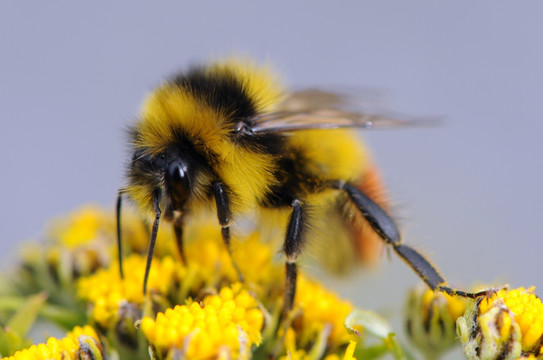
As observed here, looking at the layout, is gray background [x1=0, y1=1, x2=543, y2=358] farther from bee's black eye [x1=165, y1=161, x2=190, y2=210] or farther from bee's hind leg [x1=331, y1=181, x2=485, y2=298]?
bee's black eye [x1=165, y1=161, x2=190, y2=210]

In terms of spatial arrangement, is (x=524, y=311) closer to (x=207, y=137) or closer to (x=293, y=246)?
(x=293, y=246)

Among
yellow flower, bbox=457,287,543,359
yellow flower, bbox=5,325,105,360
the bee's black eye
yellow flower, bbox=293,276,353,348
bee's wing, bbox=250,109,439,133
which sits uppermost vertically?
bee's wing, bbox=250,109,439,133

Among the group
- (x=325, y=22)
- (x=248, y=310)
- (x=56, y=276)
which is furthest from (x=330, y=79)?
(x=248, y=310)

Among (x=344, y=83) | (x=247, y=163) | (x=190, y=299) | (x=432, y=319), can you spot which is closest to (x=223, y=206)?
(x=247, y=163)

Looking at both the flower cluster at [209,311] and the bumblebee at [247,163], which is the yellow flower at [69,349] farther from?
the bumblebee at [247,163]

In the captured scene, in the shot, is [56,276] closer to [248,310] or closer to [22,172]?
[248,310]

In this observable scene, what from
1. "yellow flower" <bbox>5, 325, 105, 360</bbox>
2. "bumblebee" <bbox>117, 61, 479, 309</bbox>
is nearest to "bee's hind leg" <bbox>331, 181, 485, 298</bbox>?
"bumblebee" <bbox>117, 61, 479, 309</bbox>

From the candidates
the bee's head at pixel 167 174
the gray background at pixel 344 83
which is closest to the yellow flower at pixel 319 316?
the bee's head at pixel 167 174
